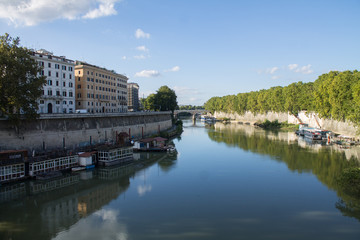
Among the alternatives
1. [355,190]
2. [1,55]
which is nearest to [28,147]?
[1,55]

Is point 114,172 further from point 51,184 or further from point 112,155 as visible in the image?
point 51,184

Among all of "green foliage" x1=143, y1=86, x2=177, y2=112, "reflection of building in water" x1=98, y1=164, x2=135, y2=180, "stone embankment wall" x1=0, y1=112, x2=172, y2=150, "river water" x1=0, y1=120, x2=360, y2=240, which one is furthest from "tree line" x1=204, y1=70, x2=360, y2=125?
"green foliage" x1=143, y1=86, x2=177, y2=112

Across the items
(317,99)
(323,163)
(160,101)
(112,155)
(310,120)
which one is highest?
(160,101)

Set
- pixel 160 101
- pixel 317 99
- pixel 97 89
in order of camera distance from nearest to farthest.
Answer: pixel 97 89 → pixel 317 99 → pixel 160 101

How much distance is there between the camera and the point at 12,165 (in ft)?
92.5

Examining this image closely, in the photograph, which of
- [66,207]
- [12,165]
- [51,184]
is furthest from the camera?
[51,184]

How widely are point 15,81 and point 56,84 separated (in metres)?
24.2

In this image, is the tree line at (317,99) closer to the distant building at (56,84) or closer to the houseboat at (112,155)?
the houseboat at (112,155)

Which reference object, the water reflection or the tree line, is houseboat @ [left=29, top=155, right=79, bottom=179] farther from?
the tree line

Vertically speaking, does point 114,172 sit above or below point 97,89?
below

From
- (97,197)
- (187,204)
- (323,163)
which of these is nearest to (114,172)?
(97,197)

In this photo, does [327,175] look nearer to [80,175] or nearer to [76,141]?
[80,175]

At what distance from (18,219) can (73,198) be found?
5.29m

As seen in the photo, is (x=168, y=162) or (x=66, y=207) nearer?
(x=66, y=207)
